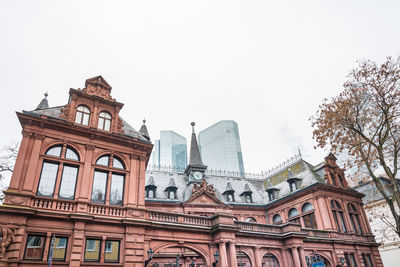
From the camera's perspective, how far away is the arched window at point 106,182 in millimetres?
20938

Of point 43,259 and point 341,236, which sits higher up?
point 341,236

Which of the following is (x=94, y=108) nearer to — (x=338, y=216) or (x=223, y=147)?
(x=338, y=216)

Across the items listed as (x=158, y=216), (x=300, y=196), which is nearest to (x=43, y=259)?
(x=158, y=216)

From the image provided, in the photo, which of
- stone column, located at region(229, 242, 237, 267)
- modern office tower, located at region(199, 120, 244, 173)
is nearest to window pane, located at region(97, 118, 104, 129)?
stone column, located at region(229, 242, 237, 267)

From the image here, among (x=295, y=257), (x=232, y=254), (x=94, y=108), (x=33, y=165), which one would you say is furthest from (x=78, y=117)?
(x=295, y=257)

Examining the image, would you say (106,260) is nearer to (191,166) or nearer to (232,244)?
(232,244)

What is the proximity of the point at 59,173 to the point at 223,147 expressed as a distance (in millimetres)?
167021

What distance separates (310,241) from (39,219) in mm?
25159

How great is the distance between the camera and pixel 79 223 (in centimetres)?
1831

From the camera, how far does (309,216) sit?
34594mm

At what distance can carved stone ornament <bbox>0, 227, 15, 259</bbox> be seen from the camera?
1558 cm

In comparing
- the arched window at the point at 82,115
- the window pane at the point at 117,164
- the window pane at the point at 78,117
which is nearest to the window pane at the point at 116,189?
the window pane at the point at 117,164

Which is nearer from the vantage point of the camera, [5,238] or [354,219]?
[5,238]

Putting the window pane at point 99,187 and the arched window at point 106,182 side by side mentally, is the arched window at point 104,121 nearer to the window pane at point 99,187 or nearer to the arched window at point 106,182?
the arched window at point 106,182
